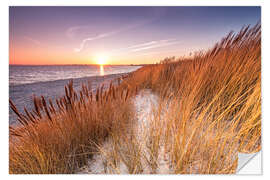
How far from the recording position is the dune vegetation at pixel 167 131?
834mm

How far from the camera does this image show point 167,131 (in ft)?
3.01

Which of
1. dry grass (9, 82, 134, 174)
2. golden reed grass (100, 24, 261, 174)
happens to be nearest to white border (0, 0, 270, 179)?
golden reed grass (100, 24, 261, 174)

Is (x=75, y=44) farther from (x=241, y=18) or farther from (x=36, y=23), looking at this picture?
(x=241, y=18)

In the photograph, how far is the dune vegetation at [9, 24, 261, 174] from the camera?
83 cm
